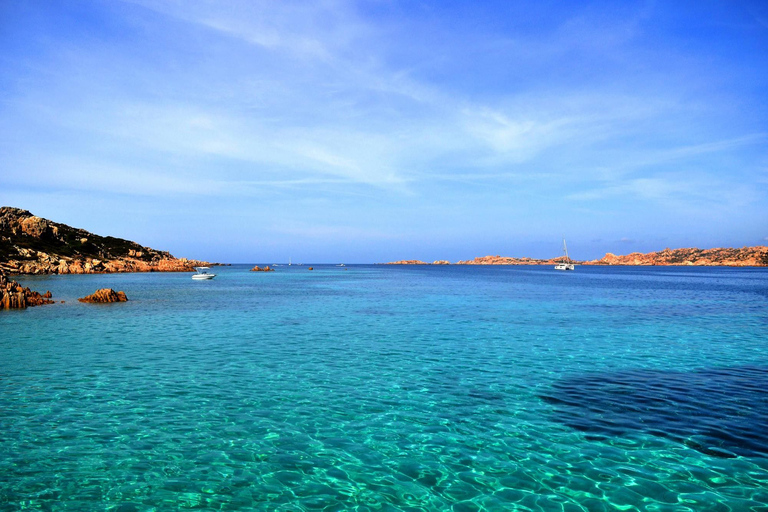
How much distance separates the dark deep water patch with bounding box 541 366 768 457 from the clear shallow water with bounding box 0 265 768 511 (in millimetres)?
94

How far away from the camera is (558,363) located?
2159 cm

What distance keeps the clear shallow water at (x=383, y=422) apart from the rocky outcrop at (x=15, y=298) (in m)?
21.3

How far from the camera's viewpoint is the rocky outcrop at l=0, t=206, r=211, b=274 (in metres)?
128

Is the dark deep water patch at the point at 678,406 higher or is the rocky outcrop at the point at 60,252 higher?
the rocky outcrop at the point at 60,252

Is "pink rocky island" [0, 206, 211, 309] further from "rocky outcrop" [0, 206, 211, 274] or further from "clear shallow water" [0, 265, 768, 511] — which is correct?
"clear shallow water" [0, 265, 768, 511]

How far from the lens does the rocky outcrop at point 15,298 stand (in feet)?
149

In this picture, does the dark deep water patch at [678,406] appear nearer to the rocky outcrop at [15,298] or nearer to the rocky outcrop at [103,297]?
the rocky outcrop at [103,297]

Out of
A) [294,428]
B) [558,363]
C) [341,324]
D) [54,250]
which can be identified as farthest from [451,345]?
[54,250]

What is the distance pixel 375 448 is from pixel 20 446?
30.5 feet

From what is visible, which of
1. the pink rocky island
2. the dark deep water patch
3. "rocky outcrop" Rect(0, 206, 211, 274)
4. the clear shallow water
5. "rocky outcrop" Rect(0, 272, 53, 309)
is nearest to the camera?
the clear shallow water

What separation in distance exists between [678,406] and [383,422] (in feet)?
32.9

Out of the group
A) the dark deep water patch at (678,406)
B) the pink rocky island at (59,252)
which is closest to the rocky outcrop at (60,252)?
the pink rocky island at (59,252)

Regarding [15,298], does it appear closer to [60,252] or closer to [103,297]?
[103,297]

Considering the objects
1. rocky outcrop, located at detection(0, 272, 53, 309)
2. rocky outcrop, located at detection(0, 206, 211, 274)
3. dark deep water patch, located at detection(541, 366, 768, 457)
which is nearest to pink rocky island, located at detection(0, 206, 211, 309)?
rocky outcrop, located at detection(0, 206, 211, 274)
